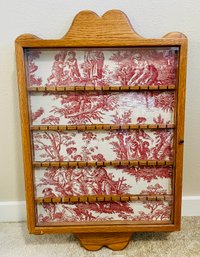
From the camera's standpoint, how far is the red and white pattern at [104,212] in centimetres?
88

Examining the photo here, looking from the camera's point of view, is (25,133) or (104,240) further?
(104,240)

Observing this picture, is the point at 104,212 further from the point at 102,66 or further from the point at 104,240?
the point at 102,66

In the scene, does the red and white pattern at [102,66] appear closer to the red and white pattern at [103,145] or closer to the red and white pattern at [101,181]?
the red and white pattern at [103,145]

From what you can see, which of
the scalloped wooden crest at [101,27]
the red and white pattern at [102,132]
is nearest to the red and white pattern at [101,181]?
the red and white pattern at [102,132]

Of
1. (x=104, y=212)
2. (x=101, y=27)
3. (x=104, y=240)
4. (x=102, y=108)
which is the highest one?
(x=101, y=27)

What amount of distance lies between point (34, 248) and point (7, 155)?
330 mm

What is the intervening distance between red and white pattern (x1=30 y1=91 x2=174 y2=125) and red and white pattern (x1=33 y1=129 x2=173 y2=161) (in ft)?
0.12

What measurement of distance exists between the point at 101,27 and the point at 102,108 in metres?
0.23

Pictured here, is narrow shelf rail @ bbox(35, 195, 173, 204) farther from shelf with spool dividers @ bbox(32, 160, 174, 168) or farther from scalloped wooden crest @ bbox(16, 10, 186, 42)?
scalloped wooden crest @ bbox(16, 10, 186, 42)

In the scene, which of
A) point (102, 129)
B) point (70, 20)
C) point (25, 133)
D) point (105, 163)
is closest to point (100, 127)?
point (102, 129)

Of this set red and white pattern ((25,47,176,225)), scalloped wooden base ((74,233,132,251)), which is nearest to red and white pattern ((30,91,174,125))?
red and white pattern ((25,47,176,225))

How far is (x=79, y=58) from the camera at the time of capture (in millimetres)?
792

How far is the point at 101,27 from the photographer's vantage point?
77cm

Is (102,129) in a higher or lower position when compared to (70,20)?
lower
